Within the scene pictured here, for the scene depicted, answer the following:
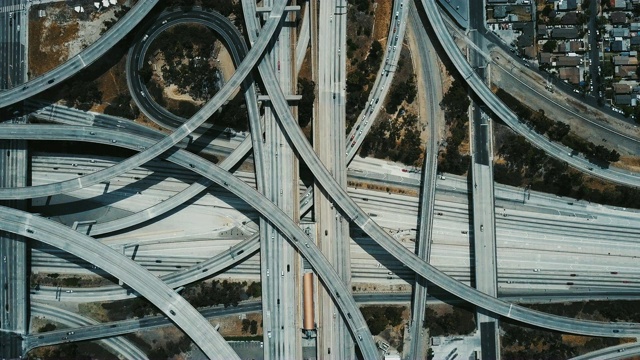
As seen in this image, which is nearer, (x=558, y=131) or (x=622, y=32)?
(x=558, y=131)

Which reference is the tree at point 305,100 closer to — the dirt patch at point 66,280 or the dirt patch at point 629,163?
the dirt patch at point 66,280

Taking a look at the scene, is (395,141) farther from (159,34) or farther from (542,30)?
(159,34)

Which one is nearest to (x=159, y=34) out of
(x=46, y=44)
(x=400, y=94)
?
(x=46, y=44)

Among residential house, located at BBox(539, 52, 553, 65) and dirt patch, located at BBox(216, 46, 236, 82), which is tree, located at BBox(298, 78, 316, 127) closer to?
dirt patch, located at BBox(216, 46, 236, 82)

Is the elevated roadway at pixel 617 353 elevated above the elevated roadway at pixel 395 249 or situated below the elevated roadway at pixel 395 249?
below

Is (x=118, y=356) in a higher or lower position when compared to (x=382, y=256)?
lower

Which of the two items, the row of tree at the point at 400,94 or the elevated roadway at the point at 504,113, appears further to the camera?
the row of tree at the point at 400,94

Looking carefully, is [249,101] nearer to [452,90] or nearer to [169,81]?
[169,81]

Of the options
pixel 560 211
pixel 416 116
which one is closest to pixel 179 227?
pixel 416 116

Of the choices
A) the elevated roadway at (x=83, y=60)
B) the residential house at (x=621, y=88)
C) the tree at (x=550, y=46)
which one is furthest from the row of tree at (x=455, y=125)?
the elevated roadway at (x=83, y=60)
